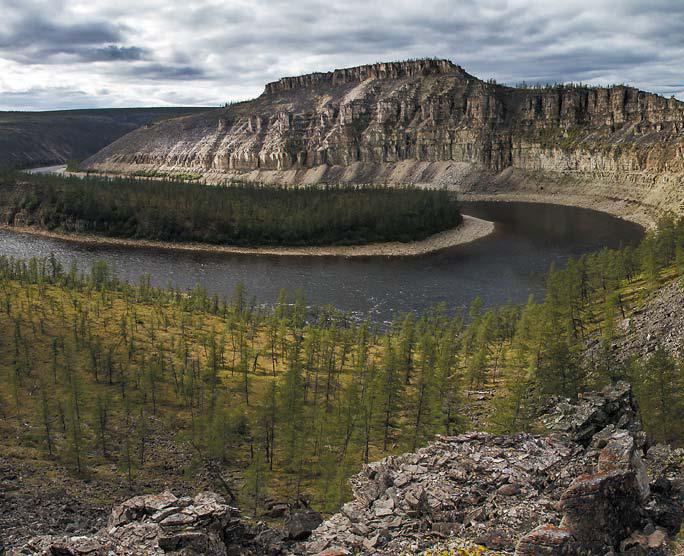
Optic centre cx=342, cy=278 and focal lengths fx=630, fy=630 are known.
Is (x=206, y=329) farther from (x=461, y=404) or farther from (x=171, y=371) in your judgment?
(x=461, y=404)

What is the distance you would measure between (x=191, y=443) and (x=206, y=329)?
32497mm

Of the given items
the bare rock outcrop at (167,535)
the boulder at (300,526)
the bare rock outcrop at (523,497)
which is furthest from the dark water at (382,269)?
the bare rock outcrop at (167,535)

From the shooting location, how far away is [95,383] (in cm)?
5197

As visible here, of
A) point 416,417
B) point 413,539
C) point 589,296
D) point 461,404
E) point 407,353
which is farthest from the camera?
point 589,296

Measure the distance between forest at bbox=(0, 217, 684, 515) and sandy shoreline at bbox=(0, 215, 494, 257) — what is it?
57.9 metres

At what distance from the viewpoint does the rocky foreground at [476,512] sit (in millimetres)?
17312

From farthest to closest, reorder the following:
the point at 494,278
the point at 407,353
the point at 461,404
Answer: the point at 494,278, the point at 407,353, the point at 461,404

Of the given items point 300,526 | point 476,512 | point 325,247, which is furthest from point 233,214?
point 476,512

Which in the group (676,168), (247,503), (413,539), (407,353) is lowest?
(247,503)

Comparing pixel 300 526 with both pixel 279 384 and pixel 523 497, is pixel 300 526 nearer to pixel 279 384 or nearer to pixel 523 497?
pixel 523 497

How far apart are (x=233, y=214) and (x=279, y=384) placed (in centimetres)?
10664

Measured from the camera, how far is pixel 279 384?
53.3 meters

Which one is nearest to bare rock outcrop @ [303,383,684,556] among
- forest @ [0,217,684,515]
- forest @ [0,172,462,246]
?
forest @ [0,217,684,515]

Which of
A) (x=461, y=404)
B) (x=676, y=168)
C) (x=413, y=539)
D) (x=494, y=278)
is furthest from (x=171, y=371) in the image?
(x=676, y=168)
